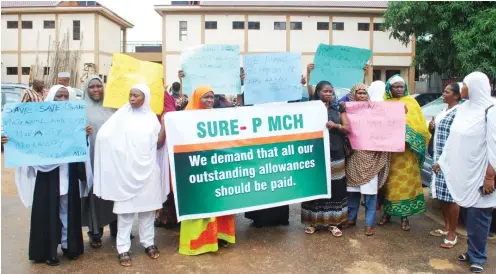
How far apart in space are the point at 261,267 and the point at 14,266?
82.7 inches

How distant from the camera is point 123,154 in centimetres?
394

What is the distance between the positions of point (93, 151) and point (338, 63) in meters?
2.66

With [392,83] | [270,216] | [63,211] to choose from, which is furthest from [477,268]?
[63,211]

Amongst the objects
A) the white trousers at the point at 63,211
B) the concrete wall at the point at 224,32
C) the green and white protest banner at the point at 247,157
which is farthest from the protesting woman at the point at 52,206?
the concrete wall at the point at 224,32

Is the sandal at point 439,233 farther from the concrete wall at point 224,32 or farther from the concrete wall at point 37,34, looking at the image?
the concrete wall at point 37,34

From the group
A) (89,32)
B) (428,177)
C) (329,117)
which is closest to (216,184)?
(329,117)

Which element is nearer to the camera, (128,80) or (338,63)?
(128,80)

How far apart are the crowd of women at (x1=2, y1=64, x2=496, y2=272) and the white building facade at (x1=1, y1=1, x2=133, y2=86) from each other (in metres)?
26.5

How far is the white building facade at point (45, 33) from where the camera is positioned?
29391 millimetres

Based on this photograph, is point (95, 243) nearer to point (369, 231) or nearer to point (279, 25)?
point (369, 231)

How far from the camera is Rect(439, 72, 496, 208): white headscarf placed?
153 inches

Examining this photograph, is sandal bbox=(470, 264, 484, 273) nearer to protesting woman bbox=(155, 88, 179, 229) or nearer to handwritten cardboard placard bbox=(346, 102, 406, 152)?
handwritten cardboard placard bbox=(346, 102, 406, 152)

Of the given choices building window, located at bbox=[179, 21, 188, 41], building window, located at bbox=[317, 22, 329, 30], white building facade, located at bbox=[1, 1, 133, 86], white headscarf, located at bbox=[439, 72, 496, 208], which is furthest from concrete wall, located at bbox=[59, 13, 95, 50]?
white headscarf, located at bbox=[439, 72, 496, 208]

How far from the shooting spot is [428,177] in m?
5.97
